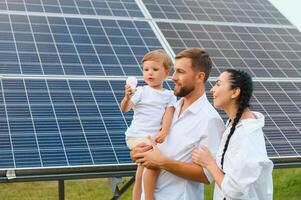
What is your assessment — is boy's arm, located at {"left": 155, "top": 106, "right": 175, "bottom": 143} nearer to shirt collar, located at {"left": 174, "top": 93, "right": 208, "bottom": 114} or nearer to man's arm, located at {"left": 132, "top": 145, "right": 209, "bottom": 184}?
man's arm, located at {"left": 132, "top": 145, "right": 209, "bottom": 184}

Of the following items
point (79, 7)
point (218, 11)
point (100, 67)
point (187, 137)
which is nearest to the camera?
point (187, 137)

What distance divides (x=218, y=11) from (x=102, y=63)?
3826mm

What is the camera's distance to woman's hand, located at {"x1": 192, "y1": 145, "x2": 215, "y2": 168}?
3811 millimetres

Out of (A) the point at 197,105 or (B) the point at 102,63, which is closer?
(A) the point at 197,105

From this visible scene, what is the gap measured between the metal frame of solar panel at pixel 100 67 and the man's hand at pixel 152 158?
6.32 feet

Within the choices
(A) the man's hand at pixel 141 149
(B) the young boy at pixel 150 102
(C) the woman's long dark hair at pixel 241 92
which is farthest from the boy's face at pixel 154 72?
(C) the woman's long dark hair at pixel 241 92

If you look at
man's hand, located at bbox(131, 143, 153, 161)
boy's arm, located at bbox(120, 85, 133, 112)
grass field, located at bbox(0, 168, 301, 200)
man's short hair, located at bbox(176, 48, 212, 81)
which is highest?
man's short hair, located at bbox(176, 48, 212, 81)

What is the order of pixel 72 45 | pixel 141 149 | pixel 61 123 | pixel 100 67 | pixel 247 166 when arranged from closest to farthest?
pixel 247 166 → pixel 141 149 → pixel 61 123 → pixel 100 67 → pixel 72 45

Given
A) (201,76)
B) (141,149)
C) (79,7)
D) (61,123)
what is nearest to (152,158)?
(141,149)

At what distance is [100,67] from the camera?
311 inches

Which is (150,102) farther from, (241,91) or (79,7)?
(79,7)

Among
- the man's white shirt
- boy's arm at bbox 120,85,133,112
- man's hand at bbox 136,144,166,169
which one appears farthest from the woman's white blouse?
boy's arm at bbox 120,85,133,112

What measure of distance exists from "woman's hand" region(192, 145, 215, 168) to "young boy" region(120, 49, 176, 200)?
0.64 m

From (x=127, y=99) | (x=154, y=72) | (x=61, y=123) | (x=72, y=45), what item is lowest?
(x=61, y=123)
